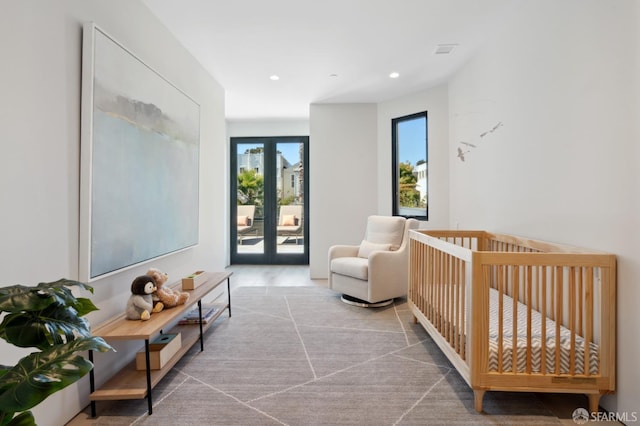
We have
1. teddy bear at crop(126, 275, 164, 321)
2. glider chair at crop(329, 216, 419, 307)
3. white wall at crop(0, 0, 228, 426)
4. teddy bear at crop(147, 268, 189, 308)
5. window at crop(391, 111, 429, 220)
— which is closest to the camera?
white wall at crop(0, 0, 228, 426)

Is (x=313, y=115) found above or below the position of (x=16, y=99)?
above

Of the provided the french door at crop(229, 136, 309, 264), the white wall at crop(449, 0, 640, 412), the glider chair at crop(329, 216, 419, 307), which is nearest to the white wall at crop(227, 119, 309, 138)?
the french door at crop(229, 136, 309, 264)

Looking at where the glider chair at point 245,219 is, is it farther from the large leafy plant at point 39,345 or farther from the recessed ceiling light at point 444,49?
the large leafy plant at point 39,345

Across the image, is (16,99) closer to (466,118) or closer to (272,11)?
(272,11)

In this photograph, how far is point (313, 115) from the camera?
16.7 ft

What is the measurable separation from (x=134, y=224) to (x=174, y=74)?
4.75ft

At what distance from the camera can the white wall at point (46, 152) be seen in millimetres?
1438

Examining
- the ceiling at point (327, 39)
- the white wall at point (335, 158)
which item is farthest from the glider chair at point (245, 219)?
the ceiling at point (327, 39)

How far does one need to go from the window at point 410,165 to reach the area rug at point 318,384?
1996 millimetres

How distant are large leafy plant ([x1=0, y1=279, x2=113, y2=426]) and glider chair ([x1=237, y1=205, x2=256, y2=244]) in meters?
5.18

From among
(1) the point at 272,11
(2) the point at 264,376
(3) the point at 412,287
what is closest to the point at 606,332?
(3) the point at 412,287

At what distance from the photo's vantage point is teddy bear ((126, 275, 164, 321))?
6.57 feet

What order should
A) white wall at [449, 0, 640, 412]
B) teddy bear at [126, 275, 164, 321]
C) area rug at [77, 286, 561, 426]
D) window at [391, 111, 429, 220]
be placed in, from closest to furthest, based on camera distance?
white wall at [449, 0, 640, 412]
area rug at [77, 286, 561, 426]
teddy bear at [126, 275, 164, 321]
window at [391, 111, 429, 220]

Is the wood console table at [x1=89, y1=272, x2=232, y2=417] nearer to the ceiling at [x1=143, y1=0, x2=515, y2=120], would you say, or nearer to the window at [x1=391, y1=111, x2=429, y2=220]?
the ceiling at [x1=143, y1=0, x2=515, y2=120]
